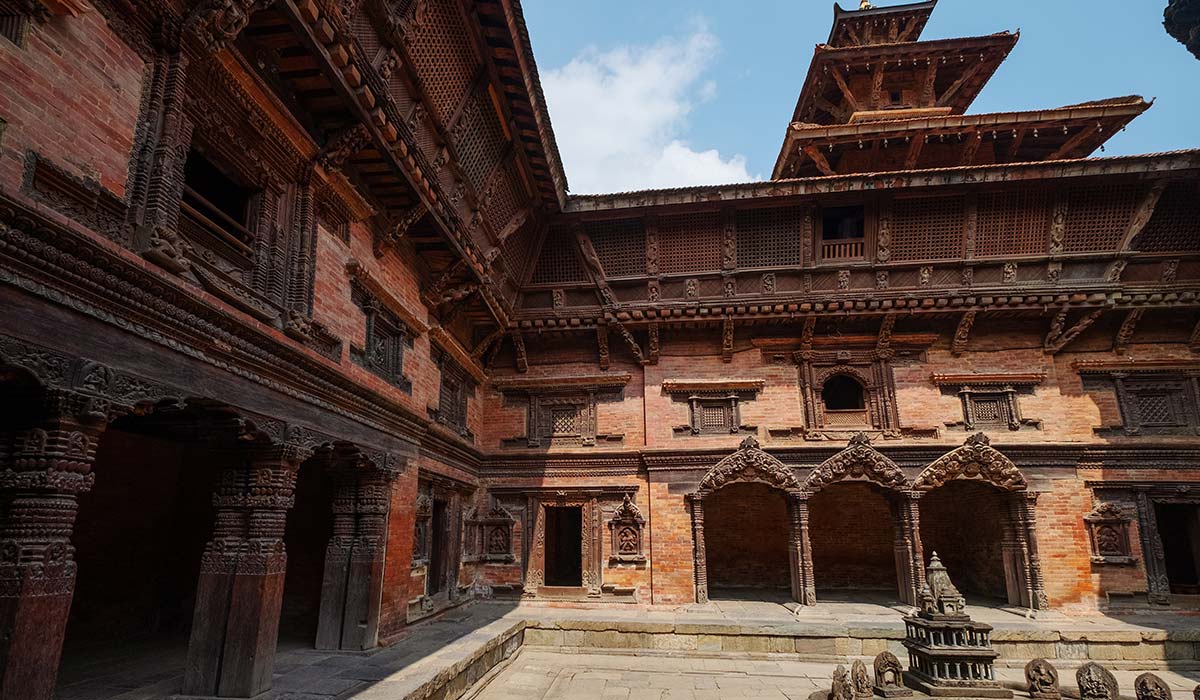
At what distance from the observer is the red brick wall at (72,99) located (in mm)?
3949

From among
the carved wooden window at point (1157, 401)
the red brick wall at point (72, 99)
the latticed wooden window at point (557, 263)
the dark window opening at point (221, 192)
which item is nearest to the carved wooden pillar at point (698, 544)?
the latticed wooden window at point (557, 263)

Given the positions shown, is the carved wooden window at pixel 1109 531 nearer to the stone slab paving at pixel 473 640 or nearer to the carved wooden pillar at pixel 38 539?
the stone slab paving at pixel 473 640

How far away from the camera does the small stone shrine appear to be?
7559 mm

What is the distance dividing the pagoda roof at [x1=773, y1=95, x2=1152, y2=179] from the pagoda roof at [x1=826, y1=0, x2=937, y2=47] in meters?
4.96

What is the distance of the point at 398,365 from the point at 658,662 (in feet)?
22.8

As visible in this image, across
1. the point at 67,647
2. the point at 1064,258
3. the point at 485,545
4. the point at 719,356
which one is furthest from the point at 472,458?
the point at 1064,258

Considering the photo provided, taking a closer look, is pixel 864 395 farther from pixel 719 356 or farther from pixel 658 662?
pixel 658 662

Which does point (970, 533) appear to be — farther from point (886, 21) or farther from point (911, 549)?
point (886, 21)

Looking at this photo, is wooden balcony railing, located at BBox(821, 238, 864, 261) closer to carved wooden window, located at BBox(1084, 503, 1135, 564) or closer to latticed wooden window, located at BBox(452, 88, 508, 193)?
carved wooden window, located at BBox(1084, 503, 1135, 564)

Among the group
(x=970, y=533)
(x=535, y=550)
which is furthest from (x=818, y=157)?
(x=535, y=550)

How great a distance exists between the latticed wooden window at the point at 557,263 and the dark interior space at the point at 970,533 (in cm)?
1005

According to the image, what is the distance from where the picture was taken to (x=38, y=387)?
399cm

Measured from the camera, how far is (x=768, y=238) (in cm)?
1493

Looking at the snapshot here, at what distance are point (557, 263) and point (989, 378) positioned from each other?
10325mm
